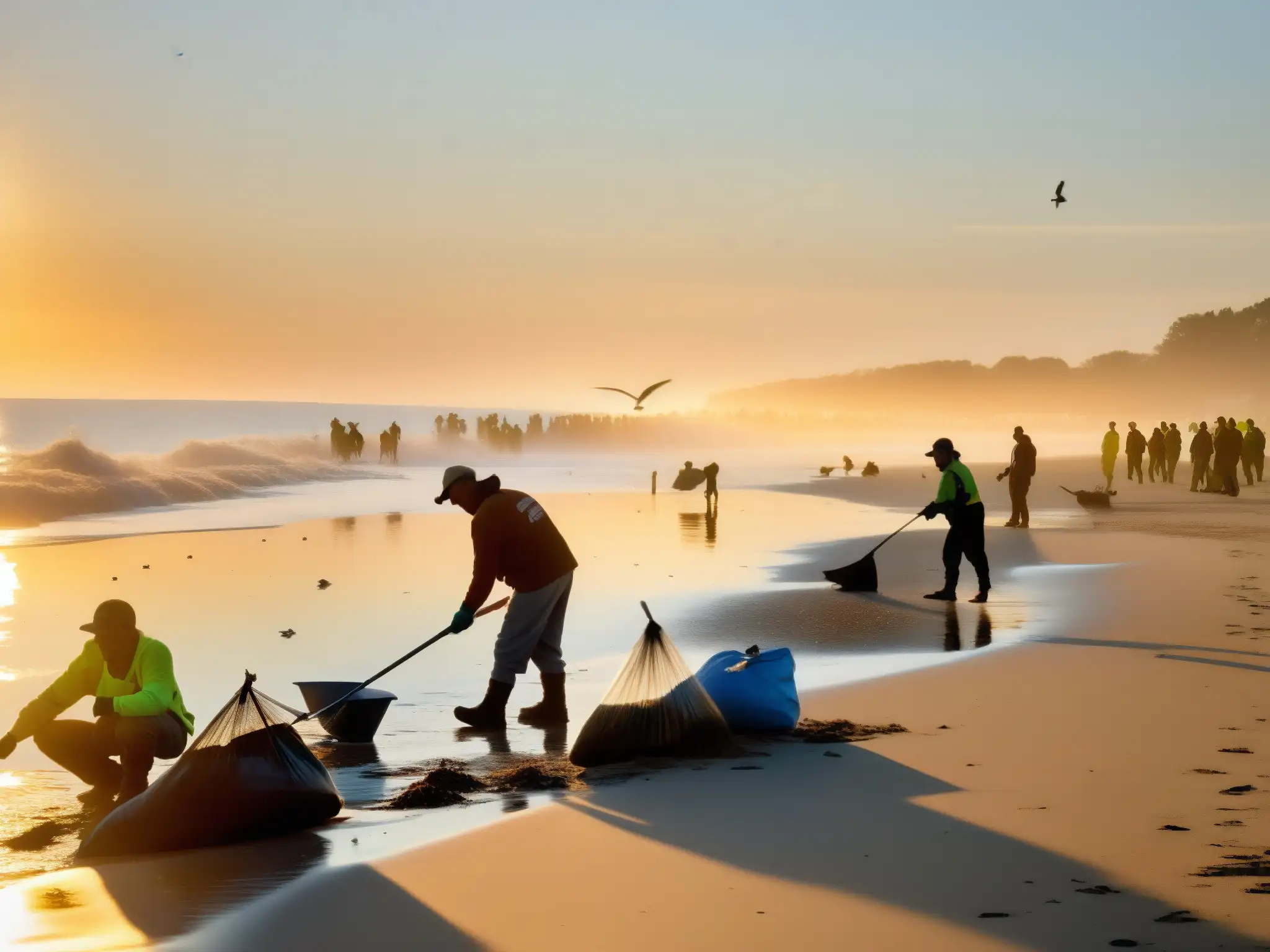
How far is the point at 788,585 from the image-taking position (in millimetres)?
15375

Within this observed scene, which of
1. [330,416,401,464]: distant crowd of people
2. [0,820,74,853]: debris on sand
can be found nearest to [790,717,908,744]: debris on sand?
[0,820,74,853]: debris on sand

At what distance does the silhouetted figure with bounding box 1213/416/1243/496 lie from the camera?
31547mm

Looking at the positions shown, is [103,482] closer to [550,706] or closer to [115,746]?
[550,706]

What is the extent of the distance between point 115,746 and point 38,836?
65 cm

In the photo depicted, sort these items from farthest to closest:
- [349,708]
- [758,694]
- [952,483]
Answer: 1. [952,483]
2. [349,708]
3. [758,694]

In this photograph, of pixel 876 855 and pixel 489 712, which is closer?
pixel 876 855

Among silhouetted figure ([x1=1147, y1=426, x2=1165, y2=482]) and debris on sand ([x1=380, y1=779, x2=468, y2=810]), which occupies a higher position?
silhouetted figure ([x1=1147, y1=426, x2=1165, y2=482])

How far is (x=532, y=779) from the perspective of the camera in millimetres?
6566

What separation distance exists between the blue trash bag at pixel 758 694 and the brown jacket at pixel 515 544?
133 cm

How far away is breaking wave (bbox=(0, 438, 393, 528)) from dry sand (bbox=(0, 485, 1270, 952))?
74.4 feet

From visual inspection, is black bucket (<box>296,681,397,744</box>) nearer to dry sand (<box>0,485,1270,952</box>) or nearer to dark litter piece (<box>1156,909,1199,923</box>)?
dry sand (<box>0,485,1270,952</box>)

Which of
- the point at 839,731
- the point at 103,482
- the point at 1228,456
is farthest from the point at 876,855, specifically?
the point at 103,482

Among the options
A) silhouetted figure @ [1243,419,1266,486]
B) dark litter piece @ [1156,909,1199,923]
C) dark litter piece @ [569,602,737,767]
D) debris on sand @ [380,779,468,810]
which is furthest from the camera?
silhouetted figure @ [1243,419,1266,486]

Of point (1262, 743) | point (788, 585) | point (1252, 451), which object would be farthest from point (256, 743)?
point (1252, 451)
